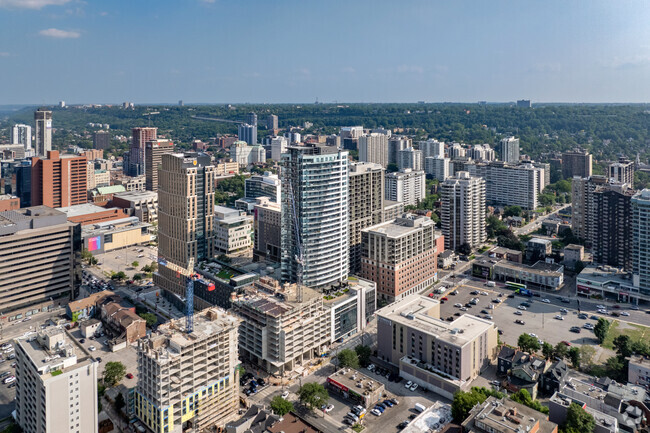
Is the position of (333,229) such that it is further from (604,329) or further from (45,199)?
(45,199)

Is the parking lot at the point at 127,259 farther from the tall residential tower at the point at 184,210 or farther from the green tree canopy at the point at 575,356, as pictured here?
the green tree canopy at the point at 575,356

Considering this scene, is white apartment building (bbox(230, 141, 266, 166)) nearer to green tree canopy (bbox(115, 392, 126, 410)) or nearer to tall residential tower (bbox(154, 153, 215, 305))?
tall residential tower (bbox(154, 153, 215, 305))

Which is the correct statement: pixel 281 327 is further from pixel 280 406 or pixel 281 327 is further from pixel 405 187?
pixel 405 187

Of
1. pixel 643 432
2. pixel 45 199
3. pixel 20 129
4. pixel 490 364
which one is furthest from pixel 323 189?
pixel 20 129

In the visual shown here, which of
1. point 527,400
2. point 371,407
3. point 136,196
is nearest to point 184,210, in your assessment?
point 371,407

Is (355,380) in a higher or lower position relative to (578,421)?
lower

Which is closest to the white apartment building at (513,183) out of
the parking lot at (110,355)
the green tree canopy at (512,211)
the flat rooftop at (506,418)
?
the green tree canopy at (512,211)
